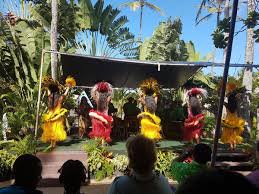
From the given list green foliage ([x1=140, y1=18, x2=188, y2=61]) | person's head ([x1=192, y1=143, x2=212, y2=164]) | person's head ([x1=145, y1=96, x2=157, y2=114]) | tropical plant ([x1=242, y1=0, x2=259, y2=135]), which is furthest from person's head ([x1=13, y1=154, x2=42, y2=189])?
green foliage ([x1=140, y1=18, x2=188, y2=61])

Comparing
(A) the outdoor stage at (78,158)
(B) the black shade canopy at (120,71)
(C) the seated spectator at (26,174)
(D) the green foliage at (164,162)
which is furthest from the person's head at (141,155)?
(B) the black shade canopy at (120,71)

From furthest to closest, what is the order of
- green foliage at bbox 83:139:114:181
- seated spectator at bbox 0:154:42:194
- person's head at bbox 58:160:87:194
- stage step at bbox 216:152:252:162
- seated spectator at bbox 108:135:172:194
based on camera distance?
stage step at bbox 216:152:252:162 → green foliage at bbox 83:139:114:181 → person's head at bbox 58:160:87:194 → seated spectator at bbox 108:135:172:194 → seated spectator at bbox 0:154:42:194

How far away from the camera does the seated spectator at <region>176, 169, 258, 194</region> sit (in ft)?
3.22

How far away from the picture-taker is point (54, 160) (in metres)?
9.41

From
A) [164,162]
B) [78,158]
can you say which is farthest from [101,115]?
[164,162]

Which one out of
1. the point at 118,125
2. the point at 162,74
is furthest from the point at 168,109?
the point at 118,125

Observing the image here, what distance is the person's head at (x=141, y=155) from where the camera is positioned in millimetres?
2619

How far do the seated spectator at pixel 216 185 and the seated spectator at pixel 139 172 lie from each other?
161 centimetres

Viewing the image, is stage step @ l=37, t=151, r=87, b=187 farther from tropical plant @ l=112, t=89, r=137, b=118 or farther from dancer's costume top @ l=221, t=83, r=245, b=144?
tropical plant @ l=112, t=89, r=137, b=118

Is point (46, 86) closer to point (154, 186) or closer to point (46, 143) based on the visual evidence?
point (46, 143)

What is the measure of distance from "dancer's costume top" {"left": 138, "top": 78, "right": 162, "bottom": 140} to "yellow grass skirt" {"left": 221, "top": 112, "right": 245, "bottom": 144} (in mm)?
1794

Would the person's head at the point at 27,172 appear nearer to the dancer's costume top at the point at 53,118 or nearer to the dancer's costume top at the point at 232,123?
the dancer's costume top at the point at 53,118

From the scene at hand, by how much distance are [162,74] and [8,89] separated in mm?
5382

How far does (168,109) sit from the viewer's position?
14.7 metres
